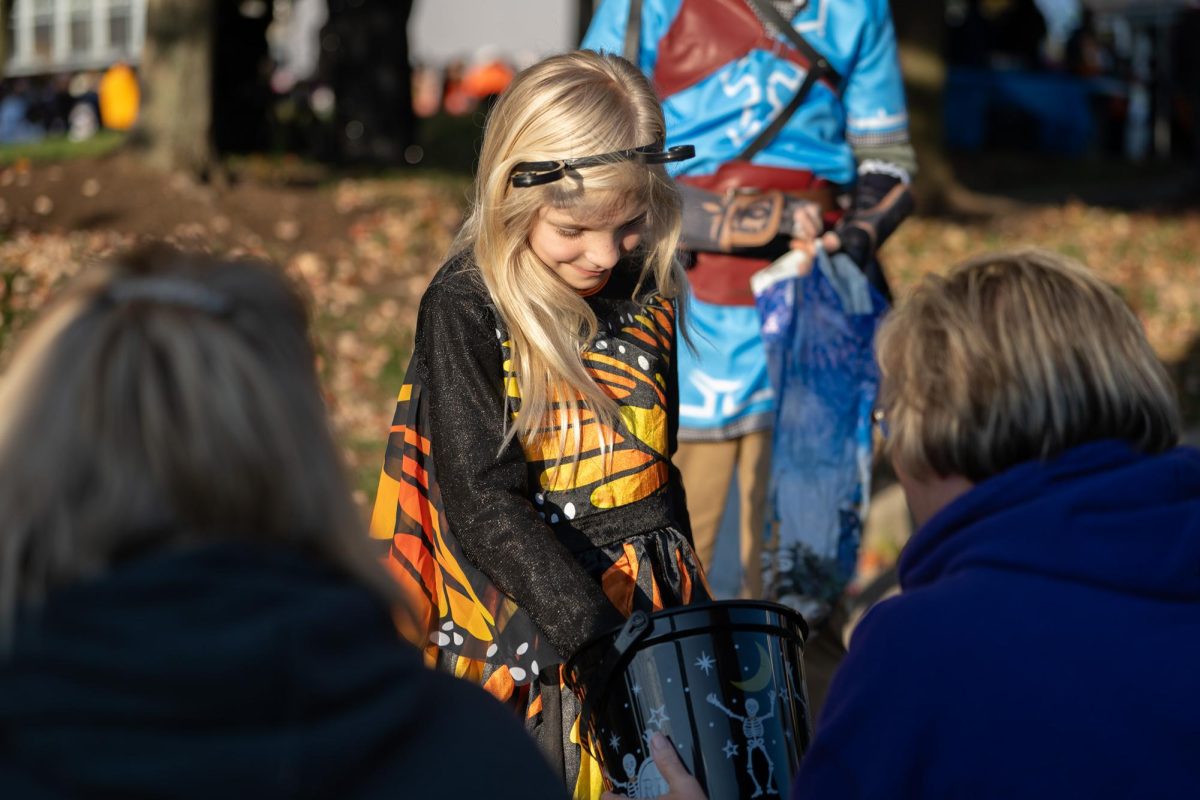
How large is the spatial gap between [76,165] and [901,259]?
6.28 metres

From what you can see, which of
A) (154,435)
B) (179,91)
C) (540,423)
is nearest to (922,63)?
(179,91)

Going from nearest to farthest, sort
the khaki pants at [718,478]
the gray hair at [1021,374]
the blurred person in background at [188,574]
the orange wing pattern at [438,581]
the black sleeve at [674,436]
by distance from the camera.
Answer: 1. the blurred person in background at [188,574]
2. the gray hair at [1021,374]
3. the orange wing pattern at [438,581]
4. the black sleeve at [674,436]
5. the khaki pants at [718,478]

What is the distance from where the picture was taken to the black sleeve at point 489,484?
2537 mm

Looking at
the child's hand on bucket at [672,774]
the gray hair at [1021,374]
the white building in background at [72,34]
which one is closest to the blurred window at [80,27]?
the white building in background at [72,34]

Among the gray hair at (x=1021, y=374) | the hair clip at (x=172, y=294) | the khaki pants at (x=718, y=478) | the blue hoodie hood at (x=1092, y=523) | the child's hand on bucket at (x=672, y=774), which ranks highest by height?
the hair clip at (x=172, y=294)

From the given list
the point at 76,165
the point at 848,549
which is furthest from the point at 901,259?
the point at 848,549

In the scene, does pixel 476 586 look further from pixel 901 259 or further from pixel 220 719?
pixel 901 259

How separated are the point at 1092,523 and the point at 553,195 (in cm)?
121

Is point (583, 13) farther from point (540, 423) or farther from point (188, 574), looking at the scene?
point (188, 574)

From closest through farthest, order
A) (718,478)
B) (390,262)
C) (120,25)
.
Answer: (718,478) < (390,262) < (120,25)

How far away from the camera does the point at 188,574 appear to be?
1368mm

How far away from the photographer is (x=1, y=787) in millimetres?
1340

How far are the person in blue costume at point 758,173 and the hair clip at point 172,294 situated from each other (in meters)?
2.45

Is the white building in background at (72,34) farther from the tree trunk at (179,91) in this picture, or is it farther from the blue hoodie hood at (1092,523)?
the blue hoodie hood at (1092,523)
